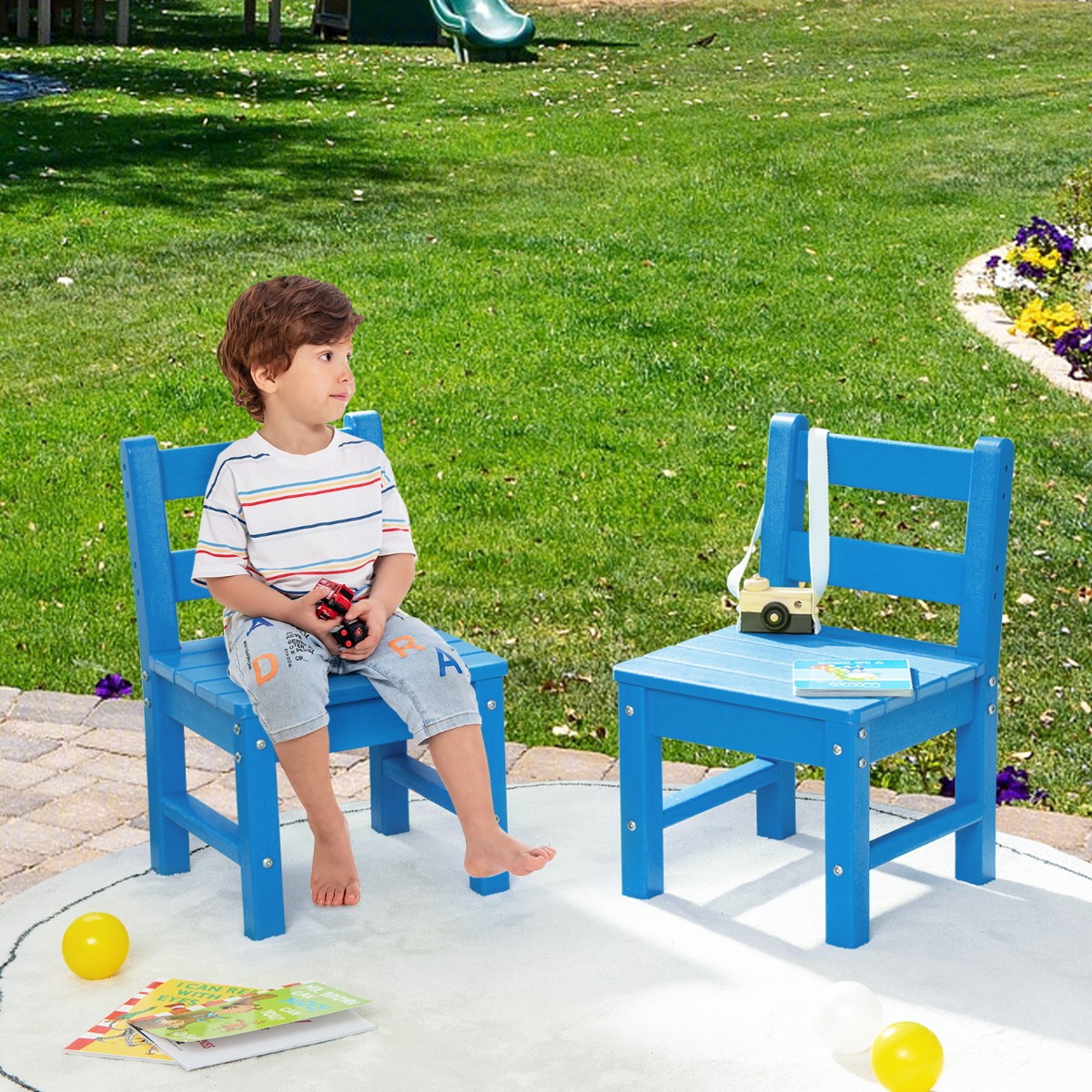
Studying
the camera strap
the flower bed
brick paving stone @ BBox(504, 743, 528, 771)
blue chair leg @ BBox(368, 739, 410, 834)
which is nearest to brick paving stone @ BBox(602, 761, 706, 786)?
brick paving stone @ BBox(504, 743, 528, 771)

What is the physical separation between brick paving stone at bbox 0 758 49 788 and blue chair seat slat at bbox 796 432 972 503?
227 centimetres

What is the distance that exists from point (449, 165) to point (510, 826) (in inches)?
366

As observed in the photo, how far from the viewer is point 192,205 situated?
1157 centimetres

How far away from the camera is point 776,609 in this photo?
13.1 feet

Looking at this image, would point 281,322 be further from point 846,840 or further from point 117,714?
point 117,714

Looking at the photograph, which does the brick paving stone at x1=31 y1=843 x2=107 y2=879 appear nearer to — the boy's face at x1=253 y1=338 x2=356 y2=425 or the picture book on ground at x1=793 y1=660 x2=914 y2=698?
the boy's face at x1=253 y1=338 x2=356 y2=425

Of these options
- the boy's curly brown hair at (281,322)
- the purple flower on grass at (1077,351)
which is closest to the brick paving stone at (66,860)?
the boy's curly brown hair at (281,322)

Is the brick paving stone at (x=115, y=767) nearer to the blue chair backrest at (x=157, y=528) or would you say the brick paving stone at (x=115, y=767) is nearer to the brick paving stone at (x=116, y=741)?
the brick paving stone at (x=116, y=741)

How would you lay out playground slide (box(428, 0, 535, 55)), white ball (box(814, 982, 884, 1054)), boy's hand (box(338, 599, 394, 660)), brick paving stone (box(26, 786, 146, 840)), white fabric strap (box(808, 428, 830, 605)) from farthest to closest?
playground slide (box(428, 0, 535, 55)), brick paving stone (box(26, 786, 146, 840)), white fabric strap (box(808, 428, 830, 605)), boy's hand (box(338, 599, 394, 660)), white ball (box(814, 982, 884, 1054))

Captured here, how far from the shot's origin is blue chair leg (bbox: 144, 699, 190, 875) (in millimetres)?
3998

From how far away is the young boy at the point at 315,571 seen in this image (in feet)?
11.9

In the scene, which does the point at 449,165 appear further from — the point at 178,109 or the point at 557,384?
the point at 557,384

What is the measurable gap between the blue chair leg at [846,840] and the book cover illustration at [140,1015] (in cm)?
123

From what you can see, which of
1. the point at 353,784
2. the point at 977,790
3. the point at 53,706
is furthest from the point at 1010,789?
the point at 53,706
